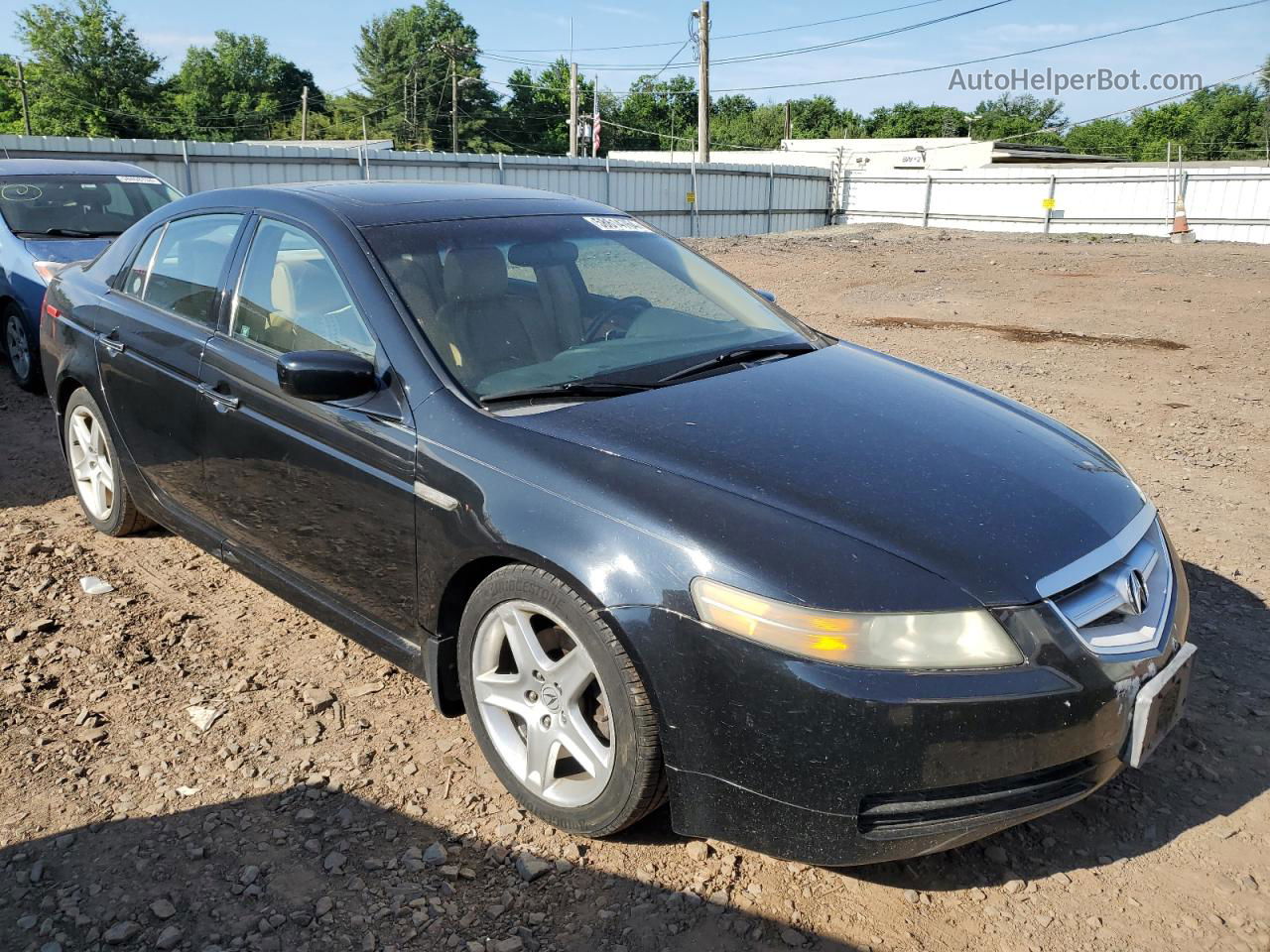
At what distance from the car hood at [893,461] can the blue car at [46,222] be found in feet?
19.3

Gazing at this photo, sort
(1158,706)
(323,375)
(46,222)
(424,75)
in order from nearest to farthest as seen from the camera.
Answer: (1158,706) → (323,375) → (46,222) → (424,75)

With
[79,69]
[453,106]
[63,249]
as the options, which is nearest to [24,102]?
[79,69]

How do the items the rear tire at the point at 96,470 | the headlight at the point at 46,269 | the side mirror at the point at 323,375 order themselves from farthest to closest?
the headlight at the point at 46,269 → the rear tire at the point at 96,470 → the side mirror at the point at 323,375

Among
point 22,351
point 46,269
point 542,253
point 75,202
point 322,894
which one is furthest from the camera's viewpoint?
point 75,202

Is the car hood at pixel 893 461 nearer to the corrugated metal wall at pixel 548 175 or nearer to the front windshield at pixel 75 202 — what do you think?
the front windshield at pixel 75 202

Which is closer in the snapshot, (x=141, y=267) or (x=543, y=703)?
(x=543, y=703)

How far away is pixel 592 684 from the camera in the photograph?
8.46 feet

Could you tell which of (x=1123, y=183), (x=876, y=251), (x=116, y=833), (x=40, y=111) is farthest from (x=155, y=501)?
(x=40, y=111)

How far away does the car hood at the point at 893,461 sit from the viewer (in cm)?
237

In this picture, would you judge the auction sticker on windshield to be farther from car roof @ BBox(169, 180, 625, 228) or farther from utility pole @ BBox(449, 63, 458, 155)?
utility pole @ BBox(449, 63, 458, 155)

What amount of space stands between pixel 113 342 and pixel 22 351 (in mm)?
4088

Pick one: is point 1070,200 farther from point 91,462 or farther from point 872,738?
point 872,738

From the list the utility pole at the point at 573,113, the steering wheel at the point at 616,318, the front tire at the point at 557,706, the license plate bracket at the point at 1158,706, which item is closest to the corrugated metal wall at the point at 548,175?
the steering wheel at the point at 616,318

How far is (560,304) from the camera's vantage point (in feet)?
11.2
